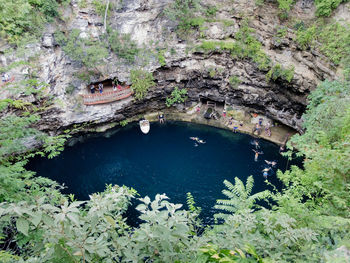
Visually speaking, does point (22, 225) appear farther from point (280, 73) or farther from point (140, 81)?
point (280, 73)

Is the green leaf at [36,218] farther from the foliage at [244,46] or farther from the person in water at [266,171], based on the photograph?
the foliage at [244,46]

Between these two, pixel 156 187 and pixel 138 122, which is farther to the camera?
pixel 138 122

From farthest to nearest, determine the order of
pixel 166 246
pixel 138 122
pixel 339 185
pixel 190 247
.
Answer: pixel 138 122 → pixel 339 185 → pixel 190 247 → pixel 166 246

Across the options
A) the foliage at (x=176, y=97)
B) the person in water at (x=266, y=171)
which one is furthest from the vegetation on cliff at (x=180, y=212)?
the foliage at (x=176, y=97)

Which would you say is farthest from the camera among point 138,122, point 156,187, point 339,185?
point 138,122

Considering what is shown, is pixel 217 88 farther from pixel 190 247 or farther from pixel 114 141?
pixel 190 247

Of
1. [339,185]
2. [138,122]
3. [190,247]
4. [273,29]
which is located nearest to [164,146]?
[138,122]

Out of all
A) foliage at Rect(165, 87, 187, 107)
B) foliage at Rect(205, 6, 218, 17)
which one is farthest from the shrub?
foliage at Rect(205, 6, 218, 17)
